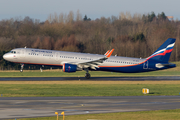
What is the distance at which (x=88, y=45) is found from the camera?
359 feet

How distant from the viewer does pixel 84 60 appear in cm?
4991

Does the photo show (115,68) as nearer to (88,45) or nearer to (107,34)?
(88,45)

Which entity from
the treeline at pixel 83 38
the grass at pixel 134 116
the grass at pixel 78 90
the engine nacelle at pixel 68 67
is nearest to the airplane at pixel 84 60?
the engine nacelle at pixel 68 67

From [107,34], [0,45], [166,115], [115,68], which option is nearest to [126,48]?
[107,34]

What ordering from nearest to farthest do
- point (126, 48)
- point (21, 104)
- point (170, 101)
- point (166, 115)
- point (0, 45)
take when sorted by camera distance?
point (166, 115), point (21, 104), point (170, 101), point (0, 45), point (126, 48)

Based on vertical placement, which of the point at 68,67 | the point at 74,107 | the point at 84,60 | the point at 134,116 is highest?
the point at 84,60

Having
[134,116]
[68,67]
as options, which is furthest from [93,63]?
[134,116]

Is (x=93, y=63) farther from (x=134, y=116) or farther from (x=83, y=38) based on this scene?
(x=83, y=38)

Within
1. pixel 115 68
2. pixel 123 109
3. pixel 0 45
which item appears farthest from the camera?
pixel 0 45

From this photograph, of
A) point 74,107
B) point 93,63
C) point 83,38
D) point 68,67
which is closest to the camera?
point 74,107

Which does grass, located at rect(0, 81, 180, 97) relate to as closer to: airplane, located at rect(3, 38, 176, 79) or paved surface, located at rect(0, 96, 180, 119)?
paved surface, located at rect(0, 96, 180, 119)

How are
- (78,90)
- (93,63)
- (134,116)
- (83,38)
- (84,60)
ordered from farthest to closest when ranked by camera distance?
(83,38) → (84,60) → (93,63) → (78,90) → (134,116)

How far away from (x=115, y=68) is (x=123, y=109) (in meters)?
29.5

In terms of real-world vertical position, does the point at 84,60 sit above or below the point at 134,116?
above
